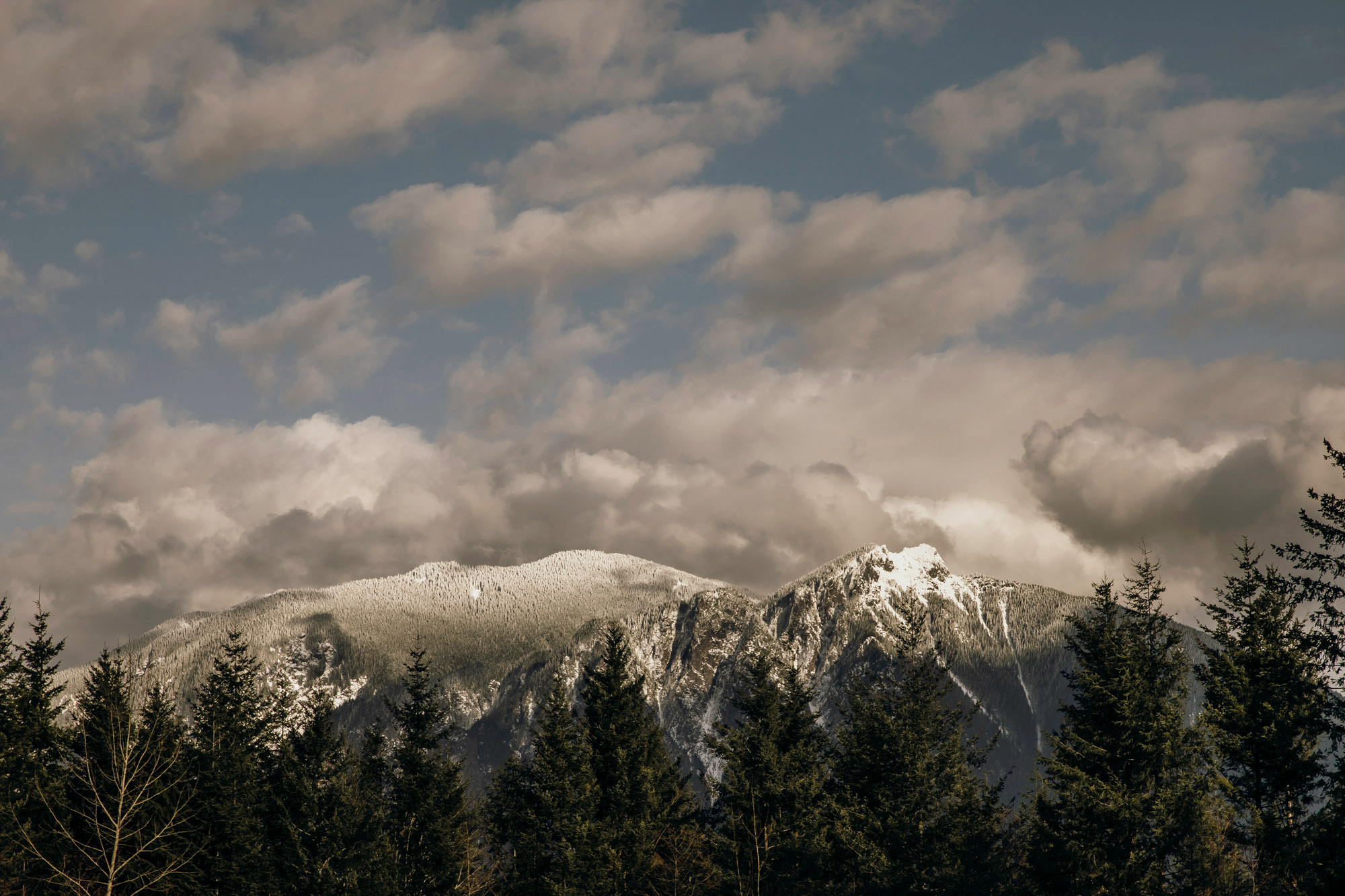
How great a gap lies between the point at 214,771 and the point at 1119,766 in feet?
118

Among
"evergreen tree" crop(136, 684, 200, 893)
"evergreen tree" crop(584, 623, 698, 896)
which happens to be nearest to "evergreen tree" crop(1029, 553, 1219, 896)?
"evergreen tree" crop(584, 623, 698, 896)

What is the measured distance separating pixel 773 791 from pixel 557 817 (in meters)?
10.1

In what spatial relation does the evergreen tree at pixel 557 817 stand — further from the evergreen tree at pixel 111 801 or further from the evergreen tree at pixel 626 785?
the evergreen tree at pixel 111 801

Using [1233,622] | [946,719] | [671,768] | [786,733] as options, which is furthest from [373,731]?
[1233,622]

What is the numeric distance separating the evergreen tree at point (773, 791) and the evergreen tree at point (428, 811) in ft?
39.5

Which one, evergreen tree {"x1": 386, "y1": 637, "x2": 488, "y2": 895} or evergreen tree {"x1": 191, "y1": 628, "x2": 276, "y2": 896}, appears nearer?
evergreen tree {"x1": 191, "y1": 628, "x2": 276, "y2": 896}

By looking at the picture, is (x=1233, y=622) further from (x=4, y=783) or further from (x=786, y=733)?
(x=4, y=783)

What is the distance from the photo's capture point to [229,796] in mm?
50312

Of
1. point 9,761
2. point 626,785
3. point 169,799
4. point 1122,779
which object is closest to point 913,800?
point 1122,779

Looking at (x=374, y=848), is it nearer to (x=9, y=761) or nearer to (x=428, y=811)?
(x=428, y=811)

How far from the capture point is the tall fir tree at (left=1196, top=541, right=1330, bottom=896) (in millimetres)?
38219

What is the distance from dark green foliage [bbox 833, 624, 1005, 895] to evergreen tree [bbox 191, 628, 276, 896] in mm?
24163

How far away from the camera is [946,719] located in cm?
5250

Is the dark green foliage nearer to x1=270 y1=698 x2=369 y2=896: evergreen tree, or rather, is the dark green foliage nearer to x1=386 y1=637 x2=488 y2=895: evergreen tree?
x1=386 y1=637 x2=488 y2=895: evergreen tree
